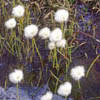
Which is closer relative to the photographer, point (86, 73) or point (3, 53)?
point (86, 73)

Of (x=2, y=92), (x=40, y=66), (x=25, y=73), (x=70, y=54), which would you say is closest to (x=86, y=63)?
(x=70, y=54)

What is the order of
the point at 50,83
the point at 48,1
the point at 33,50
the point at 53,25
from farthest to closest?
the point at 48,1
the point at 53,25
the point at 33,50
the point at 50,83

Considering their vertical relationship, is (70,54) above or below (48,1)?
below

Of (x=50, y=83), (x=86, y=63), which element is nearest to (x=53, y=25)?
(x=86, y=63)

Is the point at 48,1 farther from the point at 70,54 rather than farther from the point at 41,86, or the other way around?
the point at 41,86

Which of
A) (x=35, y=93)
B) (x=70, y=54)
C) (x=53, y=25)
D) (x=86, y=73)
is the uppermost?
(x=53, y=25)

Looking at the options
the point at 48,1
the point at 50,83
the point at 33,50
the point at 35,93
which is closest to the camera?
the point at 35,93

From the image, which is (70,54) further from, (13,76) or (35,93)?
(13,76)
